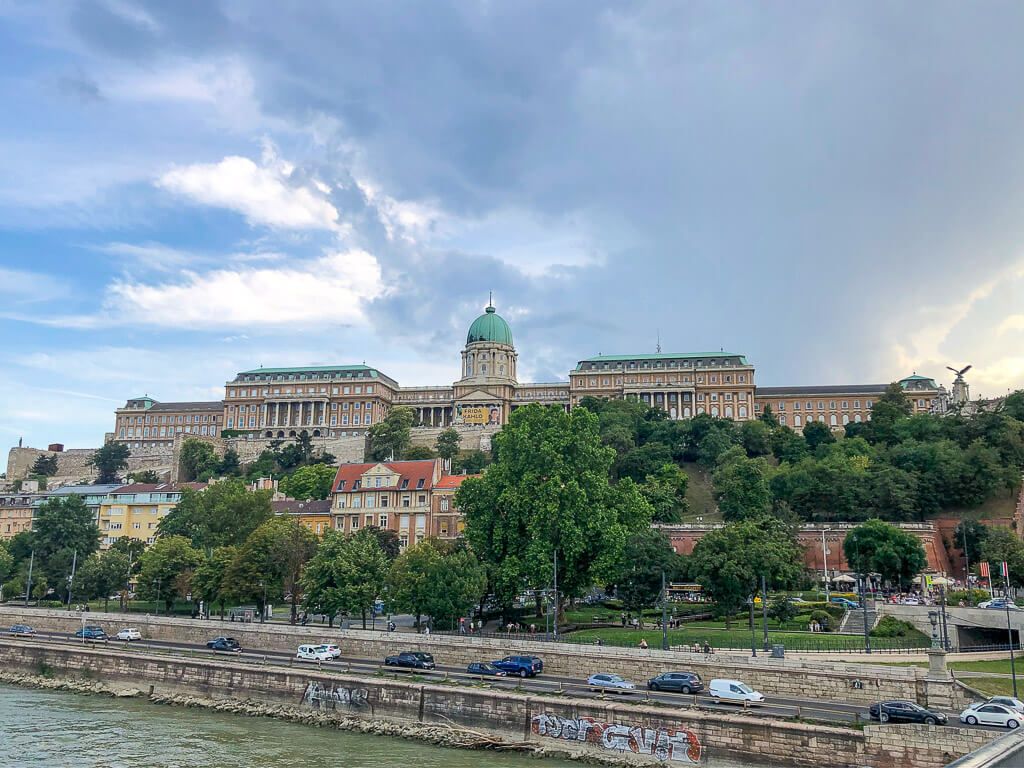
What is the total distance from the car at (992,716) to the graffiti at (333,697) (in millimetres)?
24211

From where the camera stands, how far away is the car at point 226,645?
168ft

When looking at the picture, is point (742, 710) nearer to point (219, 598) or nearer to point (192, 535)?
point (219, 598)

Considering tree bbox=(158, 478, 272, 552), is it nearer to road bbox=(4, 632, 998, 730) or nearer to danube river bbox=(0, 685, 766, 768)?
road bbox=(4, 632, 998, 730)

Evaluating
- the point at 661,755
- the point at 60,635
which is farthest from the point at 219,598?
the point at 661,755

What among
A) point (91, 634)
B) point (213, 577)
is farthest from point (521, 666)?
point (91, 634)

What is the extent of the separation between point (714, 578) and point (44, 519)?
68.1 metres

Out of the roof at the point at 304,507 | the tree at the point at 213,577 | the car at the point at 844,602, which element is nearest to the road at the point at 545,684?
the tree at the point at 213,577

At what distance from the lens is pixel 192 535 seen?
3403 inches

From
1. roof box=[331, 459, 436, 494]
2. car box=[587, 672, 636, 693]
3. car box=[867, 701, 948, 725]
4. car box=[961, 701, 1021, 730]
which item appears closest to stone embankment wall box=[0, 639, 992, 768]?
car box=[867, 701, 948, 725]

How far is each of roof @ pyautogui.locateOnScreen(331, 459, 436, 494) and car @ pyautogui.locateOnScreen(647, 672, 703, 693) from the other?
2103 inches

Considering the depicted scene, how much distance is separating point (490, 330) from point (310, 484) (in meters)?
76.6

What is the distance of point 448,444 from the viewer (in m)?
137

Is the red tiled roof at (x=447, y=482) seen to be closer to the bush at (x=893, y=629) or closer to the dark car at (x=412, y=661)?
the dark car at (x=412, y=661)

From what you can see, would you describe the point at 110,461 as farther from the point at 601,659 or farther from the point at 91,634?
the point at 601,659
